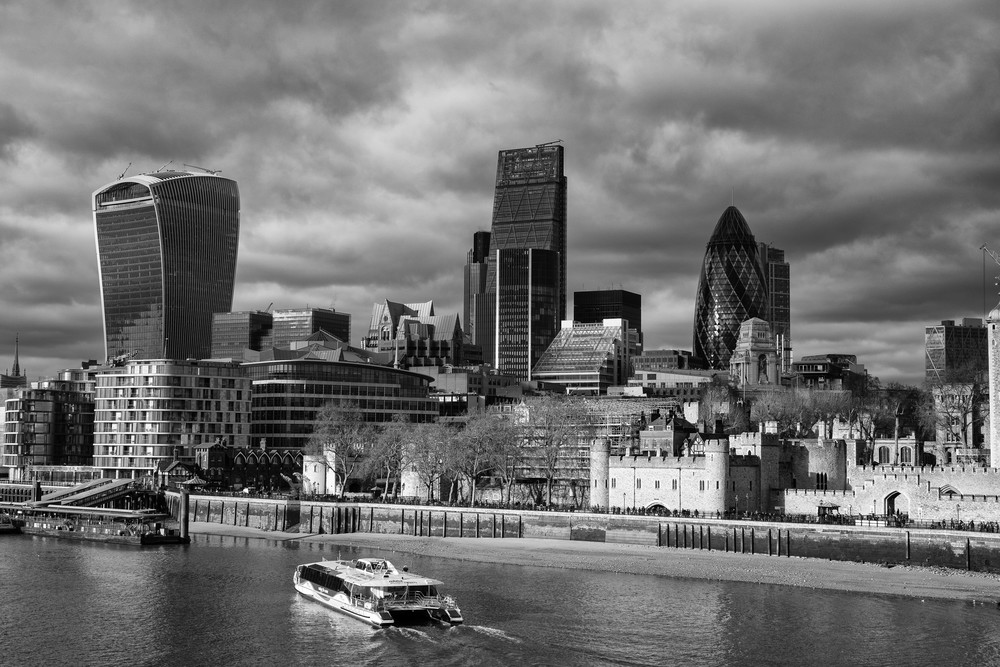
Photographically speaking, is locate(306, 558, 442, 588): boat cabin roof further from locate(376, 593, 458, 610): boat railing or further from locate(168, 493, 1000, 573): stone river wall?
locate(168, 493, 1000, 573): stone river wall

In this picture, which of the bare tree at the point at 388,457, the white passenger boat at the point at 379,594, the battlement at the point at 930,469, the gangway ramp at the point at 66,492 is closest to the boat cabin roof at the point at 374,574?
the white passenger boat at the point at 379,594

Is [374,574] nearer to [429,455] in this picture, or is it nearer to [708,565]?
[708,565]

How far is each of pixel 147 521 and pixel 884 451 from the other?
10102 centimetres

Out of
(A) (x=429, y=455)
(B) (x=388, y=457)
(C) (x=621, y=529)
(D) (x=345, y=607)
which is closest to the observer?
(D) (x=345, y=607)

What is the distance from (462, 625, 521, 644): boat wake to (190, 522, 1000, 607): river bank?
97.6 ft

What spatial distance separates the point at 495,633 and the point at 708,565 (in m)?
34.6

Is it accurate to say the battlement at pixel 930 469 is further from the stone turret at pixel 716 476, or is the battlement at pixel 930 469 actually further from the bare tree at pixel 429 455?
the bare tree at pixel 429 455

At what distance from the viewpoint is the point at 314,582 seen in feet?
306

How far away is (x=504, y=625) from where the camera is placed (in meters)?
79.5

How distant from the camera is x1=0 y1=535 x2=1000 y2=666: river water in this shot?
71.6m

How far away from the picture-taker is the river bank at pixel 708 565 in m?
93.2

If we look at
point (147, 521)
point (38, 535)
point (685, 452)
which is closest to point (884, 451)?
point (685, 452)

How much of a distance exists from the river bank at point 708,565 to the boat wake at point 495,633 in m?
29.7

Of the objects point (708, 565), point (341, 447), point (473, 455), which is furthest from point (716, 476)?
point (341, 447)
